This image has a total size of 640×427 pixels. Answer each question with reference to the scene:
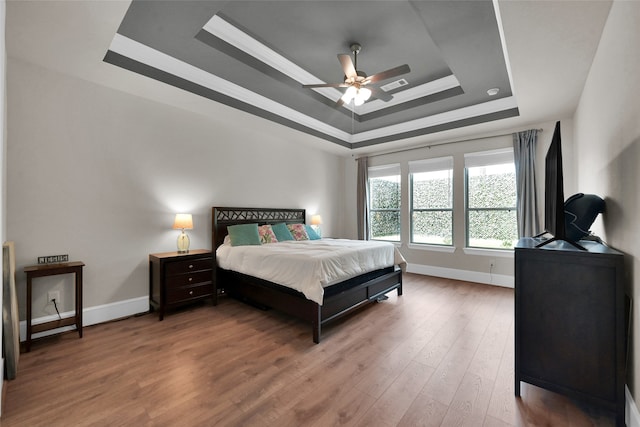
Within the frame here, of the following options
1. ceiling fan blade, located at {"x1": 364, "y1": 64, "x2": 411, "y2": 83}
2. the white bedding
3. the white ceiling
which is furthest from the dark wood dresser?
ceiling fan blade, located at {"x1": 364, "y1": 64, "x2": 411, "y2": 83}

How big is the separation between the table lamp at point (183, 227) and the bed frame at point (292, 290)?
49 cm

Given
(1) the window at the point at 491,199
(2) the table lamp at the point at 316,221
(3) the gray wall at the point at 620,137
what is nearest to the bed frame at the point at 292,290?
(2) the table lamp at the point at 316,221

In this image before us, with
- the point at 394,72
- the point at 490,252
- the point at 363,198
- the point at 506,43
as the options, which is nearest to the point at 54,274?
the point at 394,72

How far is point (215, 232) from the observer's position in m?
4.04

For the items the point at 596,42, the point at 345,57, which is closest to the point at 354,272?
the point at 345,57

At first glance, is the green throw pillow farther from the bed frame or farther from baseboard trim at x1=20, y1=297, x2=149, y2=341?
baseboard trim at x1=20, y1=297, x2=149, y2=341

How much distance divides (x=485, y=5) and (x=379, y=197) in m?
4.19

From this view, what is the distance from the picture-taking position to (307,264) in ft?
9.05

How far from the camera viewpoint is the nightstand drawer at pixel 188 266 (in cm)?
321

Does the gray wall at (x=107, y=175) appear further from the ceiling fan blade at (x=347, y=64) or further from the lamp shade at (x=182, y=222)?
the ceiling fan blade at (x=347, y=64)

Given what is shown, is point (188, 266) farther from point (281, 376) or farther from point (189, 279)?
point (281, 376)

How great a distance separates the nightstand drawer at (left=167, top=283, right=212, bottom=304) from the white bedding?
15.3 inches

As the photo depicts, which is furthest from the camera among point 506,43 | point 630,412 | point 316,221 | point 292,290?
point 316,221

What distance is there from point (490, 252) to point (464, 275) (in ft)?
1.99
